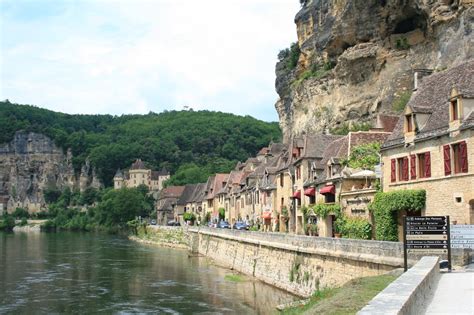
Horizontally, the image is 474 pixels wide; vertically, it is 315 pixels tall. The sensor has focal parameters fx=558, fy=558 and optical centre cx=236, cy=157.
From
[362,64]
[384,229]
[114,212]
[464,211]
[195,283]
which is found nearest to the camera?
[464,211]

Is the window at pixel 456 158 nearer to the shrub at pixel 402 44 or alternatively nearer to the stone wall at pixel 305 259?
the stone wall at pixel 305 259

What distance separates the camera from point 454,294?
43.6ft

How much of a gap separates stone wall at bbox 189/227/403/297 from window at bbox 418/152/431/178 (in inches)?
228

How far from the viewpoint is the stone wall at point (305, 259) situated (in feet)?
74.2

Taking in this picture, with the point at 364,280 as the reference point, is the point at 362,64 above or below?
above

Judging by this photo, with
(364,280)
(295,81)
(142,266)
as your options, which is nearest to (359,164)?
(364,280)

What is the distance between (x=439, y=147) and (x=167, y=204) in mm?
103483

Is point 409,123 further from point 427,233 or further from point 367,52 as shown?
point 367,52

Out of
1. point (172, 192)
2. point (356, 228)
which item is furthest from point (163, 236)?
point (356, 228)

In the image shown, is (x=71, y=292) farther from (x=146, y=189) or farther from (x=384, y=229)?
(x=146, y=189)

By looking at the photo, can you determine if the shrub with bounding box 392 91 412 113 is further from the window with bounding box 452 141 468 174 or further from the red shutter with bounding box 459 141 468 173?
the red shutter with bounding box 459 141 468 173

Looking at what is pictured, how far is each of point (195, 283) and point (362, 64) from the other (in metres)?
35.5

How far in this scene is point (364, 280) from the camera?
1972 cm

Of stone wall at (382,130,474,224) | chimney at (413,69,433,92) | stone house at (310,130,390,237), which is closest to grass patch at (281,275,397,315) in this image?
stone wall at (382,130,474,224)
